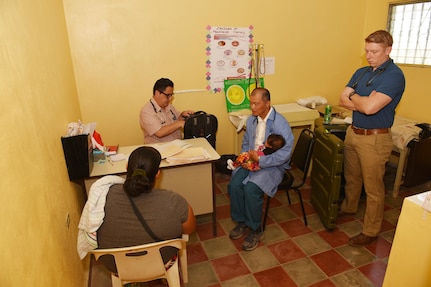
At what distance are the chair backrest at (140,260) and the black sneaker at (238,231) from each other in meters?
1.11

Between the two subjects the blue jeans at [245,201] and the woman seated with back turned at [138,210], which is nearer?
the woman seated with back turned at [138,210]

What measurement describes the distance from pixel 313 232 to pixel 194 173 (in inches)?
48.4

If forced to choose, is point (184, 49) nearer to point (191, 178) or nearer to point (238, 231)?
point (191, 178)

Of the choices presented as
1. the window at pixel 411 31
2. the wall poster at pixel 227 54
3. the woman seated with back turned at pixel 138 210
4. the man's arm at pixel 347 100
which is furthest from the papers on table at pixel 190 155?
the window at pixel 411 31

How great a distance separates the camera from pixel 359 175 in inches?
104

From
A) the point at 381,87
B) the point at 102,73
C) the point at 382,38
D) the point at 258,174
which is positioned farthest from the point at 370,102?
the point at 102,73

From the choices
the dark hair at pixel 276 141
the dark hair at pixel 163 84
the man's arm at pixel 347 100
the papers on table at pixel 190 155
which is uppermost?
the dark hair at pixel 163 84

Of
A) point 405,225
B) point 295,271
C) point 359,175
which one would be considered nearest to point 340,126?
point 359,175

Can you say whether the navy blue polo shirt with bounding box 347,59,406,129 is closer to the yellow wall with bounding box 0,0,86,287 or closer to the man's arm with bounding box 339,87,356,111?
the man's arm with bounding box 339,87,356,111

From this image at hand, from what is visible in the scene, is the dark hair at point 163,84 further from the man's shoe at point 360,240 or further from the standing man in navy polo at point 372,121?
the man's shoe at point 360,240

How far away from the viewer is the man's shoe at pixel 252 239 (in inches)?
99.3

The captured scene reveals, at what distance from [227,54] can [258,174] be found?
1818mm

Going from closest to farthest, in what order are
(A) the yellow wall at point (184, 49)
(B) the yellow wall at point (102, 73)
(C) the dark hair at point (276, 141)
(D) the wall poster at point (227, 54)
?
(B) the yellow wall at point (102, 73) → (C) the dark hair at point (276, 141) → (A) the yellow wall at point (184, 49) → (D) the wall poster at point (227, 54)

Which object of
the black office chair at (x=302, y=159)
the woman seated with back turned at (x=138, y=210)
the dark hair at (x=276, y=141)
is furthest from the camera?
the black office chair at (x=302, y=159)
